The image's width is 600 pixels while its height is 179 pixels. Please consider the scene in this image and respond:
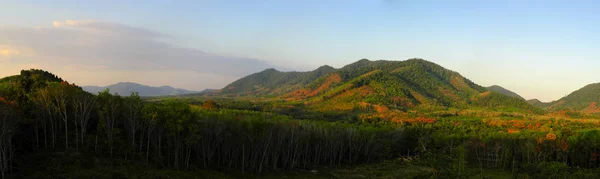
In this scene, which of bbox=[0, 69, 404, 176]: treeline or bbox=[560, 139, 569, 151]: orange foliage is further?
bbox=[560, 139, 569, 151]: orange foliage

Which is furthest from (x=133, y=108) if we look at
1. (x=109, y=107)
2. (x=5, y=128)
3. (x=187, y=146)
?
(x=5, y=128)

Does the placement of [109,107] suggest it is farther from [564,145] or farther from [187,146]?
[564,145]

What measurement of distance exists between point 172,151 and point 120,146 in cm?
993

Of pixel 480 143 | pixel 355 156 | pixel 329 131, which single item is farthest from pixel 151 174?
pixel 480 143

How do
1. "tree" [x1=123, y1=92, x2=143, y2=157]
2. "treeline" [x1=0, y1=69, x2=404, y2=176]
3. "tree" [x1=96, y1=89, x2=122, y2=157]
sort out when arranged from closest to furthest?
"treeline" [x1=0, y1=69, x2=404, y2=176] → "tree" [x1=96, y1=89, x2=122, y2=157] → "tree" [x1=123, y1=92, x2=143, y2=157]

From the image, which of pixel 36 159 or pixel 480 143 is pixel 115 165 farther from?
pixel 480 143

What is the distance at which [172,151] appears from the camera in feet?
217

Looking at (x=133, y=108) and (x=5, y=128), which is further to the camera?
(x=133, y=108)

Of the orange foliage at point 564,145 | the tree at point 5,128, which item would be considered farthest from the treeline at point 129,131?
the orange foliage at point 564,145

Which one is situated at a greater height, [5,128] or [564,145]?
[5,128]

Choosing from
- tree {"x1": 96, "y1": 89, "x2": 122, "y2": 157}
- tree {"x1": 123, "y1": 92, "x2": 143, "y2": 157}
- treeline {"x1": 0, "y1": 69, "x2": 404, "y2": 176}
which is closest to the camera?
treeline {"x1": 0, "y1": 69, "x2": 404, "y2": 176}

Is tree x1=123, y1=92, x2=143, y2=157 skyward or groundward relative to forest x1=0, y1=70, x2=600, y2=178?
skyward

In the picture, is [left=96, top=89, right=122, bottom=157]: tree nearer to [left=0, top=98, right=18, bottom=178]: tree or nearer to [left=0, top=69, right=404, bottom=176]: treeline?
[left=0, top=69, right=404, bottom=176]: treeline

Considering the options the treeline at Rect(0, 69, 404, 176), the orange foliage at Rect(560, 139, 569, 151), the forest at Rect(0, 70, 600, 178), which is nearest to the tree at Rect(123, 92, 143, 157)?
the treeline at Rect(0, 69, 404, 176)
